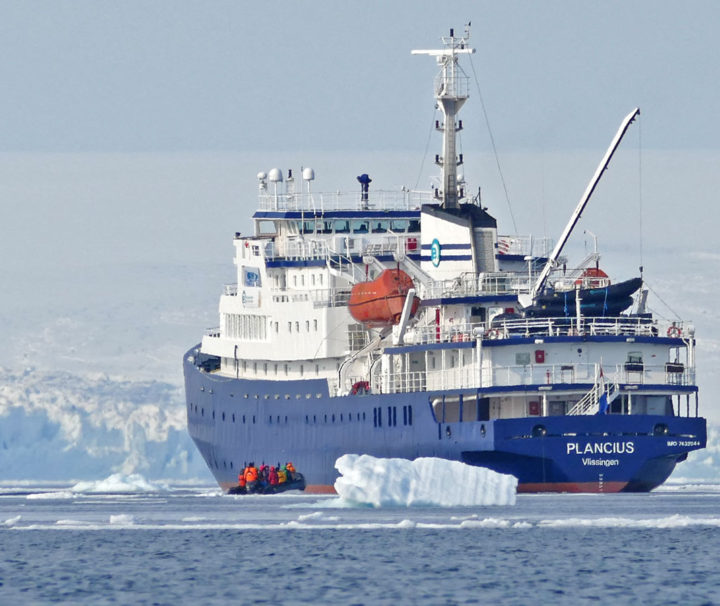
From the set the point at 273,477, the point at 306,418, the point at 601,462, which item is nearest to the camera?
the point at 601,462

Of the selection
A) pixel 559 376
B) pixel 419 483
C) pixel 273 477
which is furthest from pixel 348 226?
pixel 419 483

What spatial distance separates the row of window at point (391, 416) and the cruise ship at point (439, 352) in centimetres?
7

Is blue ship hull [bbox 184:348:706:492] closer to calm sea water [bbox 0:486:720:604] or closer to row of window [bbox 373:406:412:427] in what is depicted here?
row of window [bbox 373:406:412:427]

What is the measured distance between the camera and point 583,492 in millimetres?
71375

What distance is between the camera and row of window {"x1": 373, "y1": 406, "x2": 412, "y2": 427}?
Result: 74.9m

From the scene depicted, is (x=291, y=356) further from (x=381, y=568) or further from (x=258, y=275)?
(x=381, y=568)

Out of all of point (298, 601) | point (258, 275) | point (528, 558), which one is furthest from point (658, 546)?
point (258, 275)

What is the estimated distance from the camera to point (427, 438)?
73750mm

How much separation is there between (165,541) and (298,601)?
40.3 ft

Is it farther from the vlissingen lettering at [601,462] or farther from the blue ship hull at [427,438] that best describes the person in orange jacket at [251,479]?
the vlissingen lettering at [601,462]

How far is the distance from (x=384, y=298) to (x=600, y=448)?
10759mm

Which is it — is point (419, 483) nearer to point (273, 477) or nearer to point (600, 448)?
point (600, 448)

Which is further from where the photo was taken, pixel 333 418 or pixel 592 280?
pixel 333 418

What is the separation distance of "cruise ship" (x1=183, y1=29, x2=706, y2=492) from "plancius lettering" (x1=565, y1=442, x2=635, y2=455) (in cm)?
6
